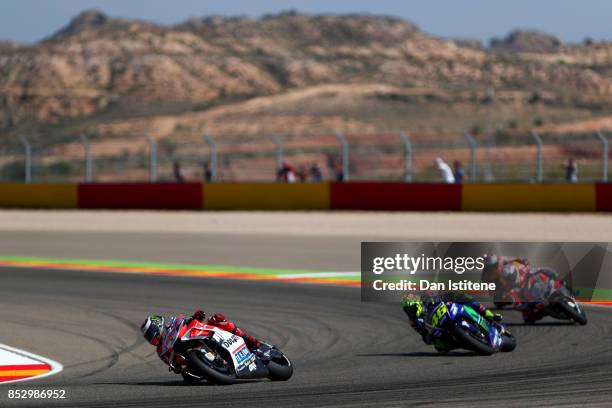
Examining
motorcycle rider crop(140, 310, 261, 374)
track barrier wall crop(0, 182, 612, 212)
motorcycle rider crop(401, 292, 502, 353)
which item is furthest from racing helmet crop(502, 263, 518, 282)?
track barrier wall crop(0, 182, 612, 212)

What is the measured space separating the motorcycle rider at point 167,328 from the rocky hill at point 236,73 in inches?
2612

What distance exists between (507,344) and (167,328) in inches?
109

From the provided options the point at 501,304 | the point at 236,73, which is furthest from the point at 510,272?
the point at 236,73

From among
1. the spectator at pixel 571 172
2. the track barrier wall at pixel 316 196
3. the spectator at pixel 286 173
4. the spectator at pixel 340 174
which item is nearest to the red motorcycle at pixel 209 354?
the track barrier wall at pixel 316 196

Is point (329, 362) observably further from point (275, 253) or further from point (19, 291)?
point (275, 253)

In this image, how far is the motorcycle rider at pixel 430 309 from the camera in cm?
871

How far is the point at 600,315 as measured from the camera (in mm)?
10820

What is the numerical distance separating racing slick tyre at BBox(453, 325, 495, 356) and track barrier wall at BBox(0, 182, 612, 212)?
1497cm

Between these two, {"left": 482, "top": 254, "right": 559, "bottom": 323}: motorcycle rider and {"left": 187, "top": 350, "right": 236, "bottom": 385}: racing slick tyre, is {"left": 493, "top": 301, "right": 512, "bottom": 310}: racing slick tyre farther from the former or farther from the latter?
{"left": 187, "top": 350, "right": 236, "bottom": 385}: racing slick tyre

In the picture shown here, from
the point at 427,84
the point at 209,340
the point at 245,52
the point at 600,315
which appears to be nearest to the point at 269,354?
the point at 209,340

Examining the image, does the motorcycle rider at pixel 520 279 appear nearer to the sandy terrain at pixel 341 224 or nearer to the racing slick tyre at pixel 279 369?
the racing slick tyre at pixel 279 369

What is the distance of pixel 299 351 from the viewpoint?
9367mm

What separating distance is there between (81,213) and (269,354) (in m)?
19.7

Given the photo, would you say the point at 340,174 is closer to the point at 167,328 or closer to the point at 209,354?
the point at 167,328
